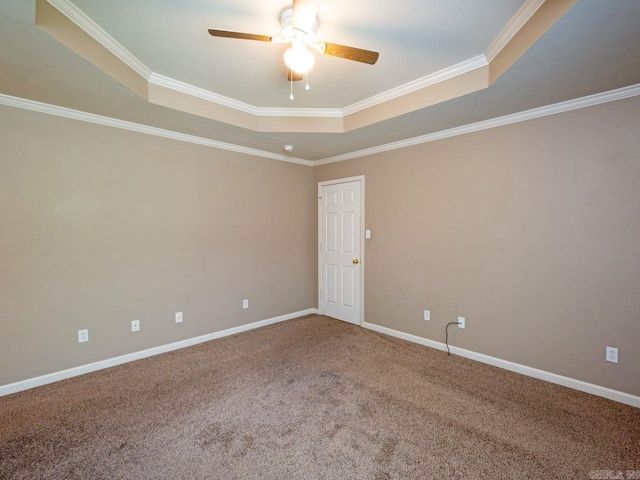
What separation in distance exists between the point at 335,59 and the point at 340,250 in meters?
2.73

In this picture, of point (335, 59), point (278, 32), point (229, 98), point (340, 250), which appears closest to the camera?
point (278, 32)

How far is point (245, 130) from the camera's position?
327 cm

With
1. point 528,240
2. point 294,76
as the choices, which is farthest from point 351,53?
point 528,240

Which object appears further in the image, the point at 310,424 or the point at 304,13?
the point at 310,424

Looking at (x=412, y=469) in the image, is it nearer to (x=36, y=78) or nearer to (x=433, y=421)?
(x=433, y=421)

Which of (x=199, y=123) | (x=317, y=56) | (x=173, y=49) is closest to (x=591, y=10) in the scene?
(x=317, y=56)

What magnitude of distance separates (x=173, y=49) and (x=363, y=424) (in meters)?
3.09

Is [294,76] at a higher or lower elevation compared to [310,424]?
higher

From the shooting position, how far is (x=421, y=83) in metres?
2.62

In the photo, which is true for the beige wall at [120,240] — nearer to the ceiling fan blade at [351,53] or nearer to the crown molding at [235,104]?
the crown molding at [235,104]

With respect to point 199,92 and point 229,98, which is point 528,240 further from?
point 199,92

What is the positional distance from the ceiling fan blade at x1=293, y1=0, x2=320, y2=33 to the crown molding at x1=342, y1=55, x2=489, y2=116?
54.2 inches

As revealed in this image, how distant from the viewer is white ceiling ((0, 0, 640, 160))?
171cm

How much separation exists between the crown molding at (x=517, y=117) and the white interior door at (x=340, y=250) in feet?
2.21
